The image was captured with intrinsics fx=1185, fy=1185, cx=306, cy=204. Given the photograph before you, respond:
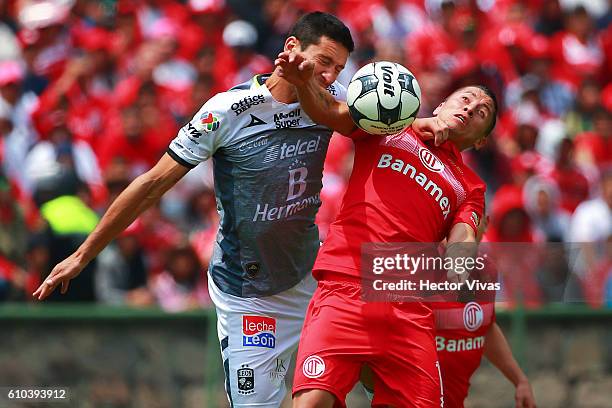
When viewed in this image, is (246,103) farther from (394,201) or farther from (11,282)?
(11,282)

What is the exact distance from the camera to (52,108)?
12.5m

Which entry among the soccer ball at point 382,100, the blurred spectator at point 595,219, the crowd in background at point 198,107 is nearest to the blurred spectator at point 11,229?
the crowd in background at point 198,107

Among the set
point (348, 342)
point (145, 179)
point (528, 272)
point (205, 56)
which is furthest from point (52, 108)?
point (348, 342)

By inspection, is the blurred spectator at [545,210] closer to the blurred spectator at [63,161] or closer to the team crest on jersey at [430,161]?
the blurred spectator at [63,161]

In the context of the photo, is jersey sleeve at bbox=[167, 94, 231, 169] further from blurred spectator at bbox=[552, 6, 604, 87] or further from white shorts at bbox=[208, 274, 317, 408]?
blurred spectator at bbox=[552, 6, 604, 87]

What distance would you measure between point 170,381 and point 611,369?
3.59 m

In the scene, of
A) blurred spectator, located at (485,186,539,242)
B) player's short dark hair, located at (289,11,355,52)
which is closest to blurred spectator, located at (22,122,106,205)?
blurred spectator, located at (485,186,539,242)

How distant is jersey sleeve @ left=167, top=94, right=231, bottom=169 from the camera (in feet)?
21.1

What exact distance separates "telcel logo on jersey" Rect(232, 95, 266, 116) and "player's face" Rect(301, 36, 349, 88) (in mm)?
401

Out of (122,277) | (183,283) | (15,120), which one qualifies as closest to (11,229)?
(122,277)

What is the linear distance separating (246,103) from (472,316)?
5.90 feet

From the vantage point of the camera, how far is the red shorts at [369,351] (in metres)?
5.97

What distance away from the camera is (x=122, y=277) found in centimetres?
1055

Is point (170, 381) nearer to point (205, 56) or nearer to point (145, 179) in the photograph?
point (145, 179)
